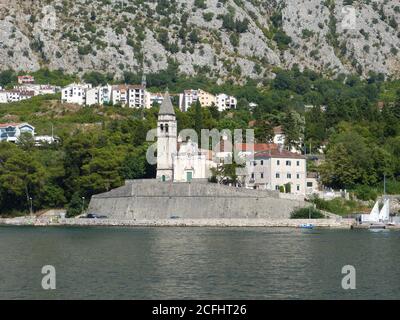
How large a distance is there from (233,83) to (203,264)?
97572 millimetres

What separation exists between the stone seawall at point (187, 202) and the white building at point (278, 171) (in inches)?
191

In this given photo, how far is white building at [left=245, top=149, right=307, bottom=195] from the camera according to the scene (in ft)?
261

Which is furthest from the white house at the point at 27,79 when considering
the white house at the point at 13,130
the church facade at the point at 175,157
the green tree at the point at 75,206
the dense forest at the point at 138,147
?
→ the green tree at the point at 75,206

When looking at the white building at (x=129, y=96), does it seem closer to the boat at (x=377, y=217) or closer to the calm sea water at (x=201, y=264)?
the boat at (x=377, y=217)

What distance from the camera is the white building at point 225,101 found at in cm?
12438

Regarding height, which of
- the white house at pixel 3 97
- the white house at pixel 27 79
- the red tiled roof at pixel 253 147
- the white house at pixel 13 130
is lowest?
the red tiled roof at pixel 253 147

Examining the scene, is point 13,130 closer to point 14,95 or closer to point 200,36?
point 14,95

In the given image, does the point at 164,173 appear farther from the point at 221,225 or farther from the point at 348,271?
the point at 348,271

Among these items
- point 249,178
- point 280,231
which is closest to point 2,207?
point 249,178

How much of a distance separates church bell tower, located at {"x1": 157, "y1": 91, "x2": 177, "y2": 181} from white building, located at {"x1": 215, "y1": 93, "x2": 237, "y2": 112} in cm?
3991

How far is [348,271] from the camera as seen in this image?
41938mm

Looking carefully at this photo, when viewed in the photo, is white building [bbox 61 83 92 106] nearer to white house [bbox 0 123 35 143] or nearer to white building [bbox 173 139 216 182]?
white house [bbox 0 123 35 143]

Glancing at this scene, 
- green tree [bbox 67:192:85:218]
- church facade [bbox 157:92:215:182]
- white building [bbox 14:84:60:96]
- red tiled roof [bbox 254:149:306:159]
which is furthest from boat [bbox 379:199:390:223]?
white building [bbox 14:84:60:96]

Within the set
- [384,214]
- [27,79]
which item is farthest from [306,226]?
[27,79]
